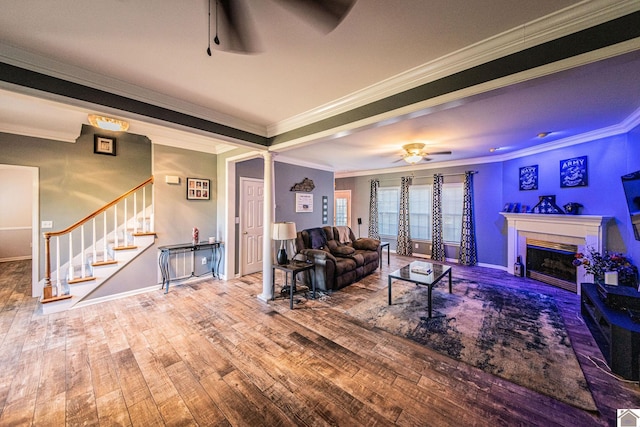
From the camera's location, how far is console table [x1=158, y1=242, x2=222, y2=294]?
13.3 ft

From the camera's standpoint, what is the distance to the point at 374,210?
745 centimetres

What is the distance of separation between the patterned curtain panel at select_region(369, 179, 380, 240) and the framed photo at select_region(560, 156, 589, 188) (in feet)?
13.2

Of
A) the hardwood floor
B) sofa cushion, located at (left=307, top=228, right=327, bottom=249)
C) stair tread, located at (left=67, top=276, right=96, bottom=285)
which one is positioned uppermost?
sofa cushion, located at (left=307, top=228, right=327, bottom=249)

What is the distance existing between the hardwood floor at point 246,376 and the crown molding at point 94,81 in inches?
93.0

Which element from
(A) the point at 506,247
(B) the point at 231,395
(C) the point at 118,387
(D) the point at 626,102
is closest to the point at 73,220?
(C) the point at 118,387

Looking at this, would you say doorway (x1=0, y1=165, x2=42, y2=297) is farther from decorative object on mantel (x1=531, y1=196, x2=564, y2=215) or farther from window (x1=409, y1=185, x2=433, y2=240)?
decorative object on mantel (x1=531, y1=196, x2=564, y2=215)

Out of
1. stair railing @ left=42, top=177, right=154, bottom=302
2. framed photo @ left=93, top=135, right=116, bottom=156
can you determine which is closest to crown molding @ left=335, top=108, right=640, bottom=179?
stair railing @ left=42, top=177, right=154, bottom=302

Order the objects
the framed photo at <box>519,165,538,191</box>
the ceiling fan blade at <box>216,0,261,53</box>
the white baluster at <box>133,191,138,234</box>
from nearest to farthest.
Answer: the ceiling fan blade at <box>216,0,261,53</box>
the white baluster at <box>133,191,138,234</box>
the framed photo at <box>519,165,538,191</box>

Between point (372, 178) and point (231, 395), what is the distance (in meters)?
6.63

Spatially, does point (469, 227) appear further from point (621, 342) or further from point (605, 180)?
point (621, 342)

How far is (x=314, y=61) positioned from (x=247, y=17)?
64 centimetres

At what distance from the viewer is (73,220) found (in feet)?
13.0

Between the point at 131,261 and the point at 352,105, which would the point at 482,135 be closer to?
the point at 352,105

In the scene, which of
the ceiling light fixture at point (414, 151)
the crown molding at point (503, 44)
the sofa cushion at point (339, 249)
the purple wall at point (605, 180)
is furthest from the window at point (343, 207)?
the crown molding at point (503, 44)
